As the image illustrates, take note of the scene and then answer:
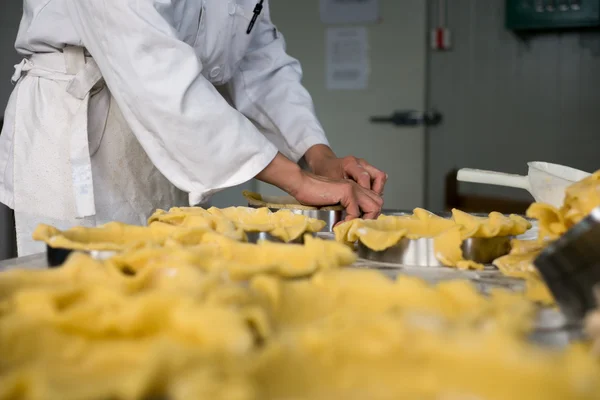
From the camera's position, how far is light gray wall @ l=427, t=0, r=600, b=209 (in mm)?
3719

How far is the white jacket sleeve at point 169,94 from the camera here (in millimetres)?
1419

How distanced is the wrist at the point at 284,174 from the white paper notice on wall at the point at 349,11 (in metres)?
2.42

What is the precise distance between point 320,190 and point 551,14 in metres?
2.71

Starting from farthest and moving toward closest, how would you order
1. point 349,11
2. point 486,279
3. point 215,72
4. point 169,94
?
1. point 349,11
2. point 215,72
3. point 169,94
4. point 486,279

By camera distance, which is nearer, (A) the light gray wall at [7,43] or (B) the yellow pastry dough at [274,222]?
(B) the yellow pastry dough at [274,222]

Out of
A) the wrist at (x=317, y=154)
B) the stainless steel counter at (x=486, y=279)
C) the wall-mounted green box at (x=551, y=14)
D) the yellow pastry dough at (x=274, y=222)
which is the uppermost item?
the wall-mounted green box at (x=551, y=14)

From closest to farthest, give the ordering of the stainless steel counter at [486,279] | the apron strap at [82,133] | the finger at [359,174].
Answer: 1. the stainless steel counter at [486,279]
2. the apron strap at [82,133]
3. the finger at [359,174]

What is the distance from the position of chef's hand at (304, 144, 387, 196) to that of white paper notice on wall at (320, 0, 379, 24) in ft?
6.61

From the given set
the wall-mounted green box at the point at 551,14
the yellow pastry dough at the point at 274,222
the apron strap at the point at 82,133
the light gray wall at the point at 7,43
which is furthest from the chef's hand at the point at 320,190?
the wall-mounted green box at the point at 551,14

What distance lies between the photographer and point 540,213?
896 mm

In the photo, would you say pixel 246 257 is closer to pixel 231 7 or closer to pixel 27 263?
pixel 27 263

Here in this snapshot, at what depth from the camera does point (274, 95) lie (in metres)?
2.05

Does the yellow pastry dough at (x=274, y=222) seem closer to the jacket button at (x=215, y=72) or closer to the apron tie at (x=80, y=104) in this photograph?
the apron tie at (x=80, y=104)

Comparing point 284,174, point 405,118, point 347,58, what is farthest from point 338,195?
point 347,58
